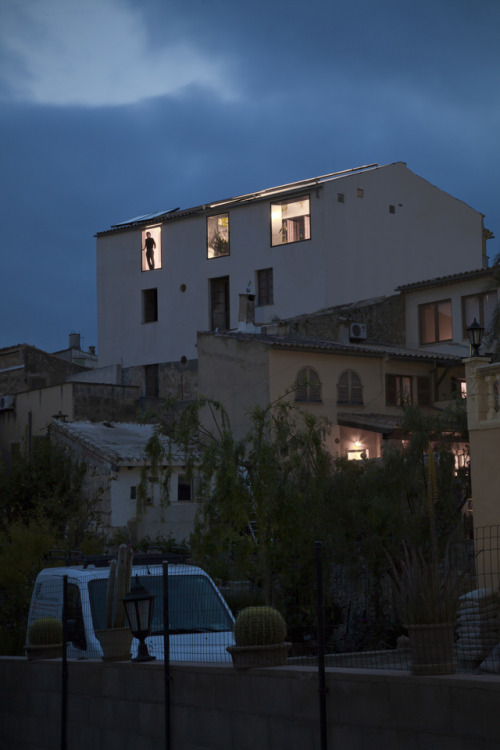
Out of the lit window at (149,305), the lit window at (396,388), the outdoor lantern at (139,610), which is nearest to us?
the outdoor lantern at (139,610)

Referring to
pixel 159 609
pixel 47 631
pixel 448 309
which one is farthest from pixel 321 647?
pixel 448 309

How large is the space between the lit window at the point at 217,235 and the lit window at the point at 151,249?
11.5ft

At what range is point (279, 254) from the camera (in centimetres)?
4984

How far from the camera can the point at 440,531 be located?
71.1ft

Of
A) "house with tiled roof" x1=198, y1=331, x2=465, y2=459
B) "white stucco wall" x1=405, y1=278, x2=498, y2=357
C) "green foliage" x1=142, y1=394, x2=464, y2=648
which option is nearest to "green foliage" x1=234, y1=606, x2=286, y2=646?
"green foliage" x1=142, y1=394, x2=464, y2=648

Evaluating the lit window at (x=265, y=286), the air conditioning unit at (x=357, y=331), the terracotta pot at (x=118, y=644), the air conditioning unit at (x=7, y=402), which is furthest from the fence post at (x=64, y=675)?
the lit window at (x=265, y=286)

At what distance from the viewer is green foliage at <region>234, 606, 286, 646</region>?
32.9ft

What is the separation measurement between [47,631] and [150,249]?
43214 millimetres

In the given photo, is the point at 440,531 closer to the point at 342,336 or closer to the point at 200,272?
the point at 342,336

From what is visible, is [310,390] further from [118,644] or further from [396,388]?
[118,644]

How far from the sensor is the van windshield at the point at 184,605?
1252 cm

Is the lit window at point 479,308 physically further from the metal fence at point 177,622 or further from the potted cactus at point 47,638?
the potted cactus at point 47,638

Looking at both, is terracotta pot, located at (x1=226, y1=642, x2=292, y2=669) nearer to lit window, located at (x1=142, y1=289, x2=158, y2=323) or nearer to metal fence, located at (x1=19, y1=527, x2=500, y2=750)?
metal fence, located at (x1=19, y1=527, x2=500, y2=750)

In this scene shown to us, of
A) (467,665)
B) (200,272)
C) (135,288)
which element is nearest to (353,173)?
(200,272)
